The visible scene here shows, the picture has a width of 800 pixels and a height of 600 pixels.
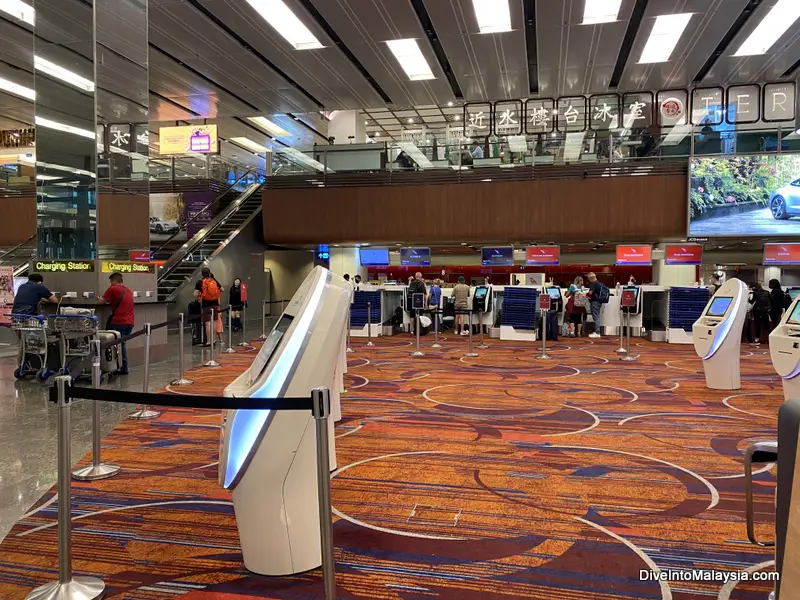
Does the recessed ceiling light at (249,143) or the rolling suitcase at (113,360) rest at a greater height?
the recessed ceiling light at (249,143)

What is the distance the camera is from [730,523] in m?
3.13

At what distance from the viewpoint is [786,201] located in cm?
1317

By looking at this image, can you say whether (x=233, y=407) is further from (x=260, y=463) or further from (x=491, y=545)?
(x=491, y=545)

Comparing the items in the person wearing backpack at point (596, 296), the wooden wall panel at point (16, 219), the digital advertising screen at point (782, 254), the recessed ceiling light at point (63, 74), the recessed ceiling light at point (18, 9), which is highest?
the recessed ceiling light at point (18, 9)

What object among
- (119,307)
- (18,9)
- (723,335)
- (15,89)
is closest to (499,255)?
(723,335)

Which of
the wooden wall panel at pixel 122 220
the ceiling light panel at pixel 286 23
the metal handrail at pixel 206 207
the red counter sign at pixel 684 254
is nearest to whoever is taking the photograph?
the wooden wall panel at pixel 122 220

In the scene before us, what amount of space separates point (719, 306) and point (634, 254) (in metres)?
8.48

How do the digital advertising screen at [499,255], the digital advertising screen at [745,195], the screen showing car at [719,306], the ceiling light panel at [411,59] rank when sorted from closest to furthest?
the screen showing car at [719,306] → the ceiling light panel at [411,59] → the digital advertising screen at [745,195] → the digital advertising screen at [499,255]

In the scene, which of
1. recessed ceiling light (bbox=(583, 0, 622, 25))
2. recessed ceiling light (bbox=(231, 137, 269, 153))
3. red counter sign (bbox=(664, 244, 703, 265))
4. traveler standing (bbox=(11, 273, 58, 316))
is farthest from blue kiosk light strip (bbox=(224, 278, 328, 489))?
recessed ceiling light (bbox=(231, 137, 269, 153))

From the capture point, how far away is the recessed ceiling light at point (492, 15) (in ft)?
34.7

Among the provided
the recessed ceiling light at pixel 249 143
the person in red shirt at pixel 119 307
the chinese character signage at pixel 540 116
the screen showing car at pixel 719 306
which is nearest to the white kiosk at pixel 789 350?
the screen showing car at pixel 719 306

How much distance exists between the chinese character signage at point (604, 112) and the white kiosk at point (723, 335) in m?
8.07

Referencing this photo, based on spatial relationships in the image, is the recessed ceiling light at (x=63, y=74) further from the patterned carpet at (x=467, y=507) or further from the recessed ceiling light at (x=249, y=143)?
the recessed ceiling light at (x=249, y=143)

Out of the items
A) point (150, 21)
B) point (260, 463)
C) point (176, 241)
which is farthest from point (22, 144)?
point (260, 463)
